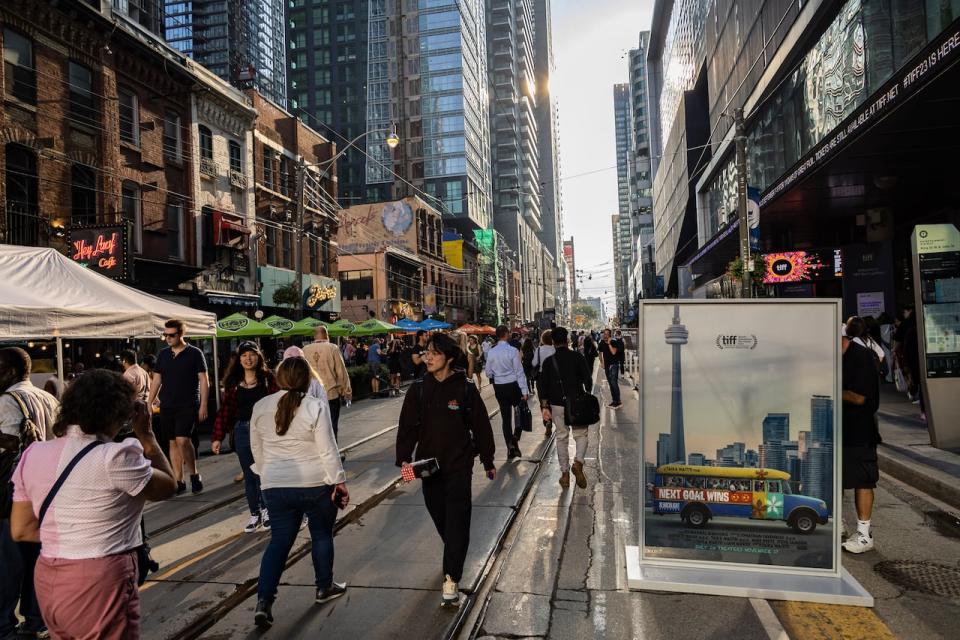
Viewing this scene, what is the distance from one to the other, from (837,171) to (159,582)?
600 inches

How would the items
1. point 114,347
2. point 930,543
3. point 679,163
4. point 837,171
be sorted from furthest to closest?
point 679,163
point 114,347
point 837,171
point 930,543

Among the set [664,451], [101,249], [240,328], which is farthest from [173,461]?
[101,249]

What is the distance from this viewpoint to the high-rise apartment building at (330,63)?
89.7 meters

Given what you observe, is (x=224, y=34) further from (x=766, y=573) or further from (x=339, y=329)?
(x=766, y=573)

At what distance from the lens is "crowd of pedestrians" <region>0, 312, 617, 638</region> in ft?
8.16

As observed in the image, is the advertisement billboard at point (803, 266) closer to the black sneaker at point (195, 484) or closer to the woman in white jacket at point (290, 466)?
the black sneaker at point (195, 484)

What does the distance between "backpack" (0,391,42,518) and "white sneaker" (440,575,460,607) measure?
2.54m

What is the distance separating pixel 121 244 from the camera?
1507cm

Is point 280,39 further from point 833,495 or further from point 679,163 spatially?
point 833,495

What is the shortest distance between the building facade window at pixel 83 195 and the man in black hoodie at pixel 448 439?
1729 centimetres

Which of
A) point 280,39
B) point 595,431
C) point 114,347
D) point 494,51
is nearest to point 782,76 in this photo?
point 595,431

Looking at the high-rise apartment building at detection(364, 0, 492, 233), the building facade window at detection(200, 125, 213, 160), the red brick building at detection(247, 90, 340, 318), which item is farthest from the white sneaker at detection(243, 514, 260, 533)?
the high-rise apartment building at detection(364, 0, 492, 233)

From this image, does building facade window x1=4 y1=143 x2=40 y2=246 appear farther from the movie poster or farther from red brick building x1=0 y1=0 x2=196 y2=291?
the movie poster

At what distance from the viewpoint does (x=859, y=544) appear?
5129 mm
